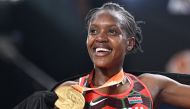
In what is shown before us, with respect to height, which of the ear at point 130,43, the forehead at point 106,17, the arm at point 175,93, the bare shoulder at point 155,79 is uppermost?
the forehead at point 106,17

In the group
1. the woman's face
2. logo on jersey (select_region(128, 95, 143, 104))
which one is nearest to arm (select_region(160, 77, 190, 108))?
logo on jersey (select_region(128, 95, 143, 104))

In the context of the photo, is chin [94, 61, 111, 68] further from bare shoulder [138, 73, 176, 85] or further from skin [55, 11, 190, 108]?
bare shoulder [138, 73, 176, 85]

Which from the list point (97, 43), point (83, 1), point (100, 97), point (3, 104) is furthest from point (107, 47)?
point (3, 104)

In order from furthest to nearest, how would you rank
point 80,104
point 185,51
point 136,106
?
point 185,51, point 136,106, point 80,104

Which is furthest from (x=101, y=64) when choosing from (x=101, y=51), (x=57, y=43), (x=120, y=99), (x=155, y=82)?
(x=57, y=43)

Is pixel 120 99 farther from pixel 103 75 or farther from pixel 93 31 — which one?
pixel 93 31

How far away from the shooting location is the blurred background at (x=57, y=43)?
9.14 feet

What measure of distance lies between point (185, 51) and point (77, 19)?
0.74 metres

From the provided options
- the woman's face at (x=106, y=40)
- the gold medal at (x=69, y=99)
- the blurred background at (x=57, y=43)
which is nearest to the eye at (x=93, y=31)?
the woman's face at (x=106, y=40)

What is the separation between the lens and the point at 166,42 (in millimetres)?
2809

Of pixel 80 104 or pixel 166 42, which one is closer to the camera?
pixel 80 104

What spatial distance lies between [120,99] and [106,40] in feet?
0.79

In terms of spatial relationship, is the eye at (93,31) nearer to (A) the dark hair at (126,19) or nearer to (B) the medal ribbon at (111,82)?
(A) the dark hair at (126,19)

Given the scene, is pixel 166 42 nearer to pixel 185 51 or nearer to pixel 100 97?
pixel 185 51
